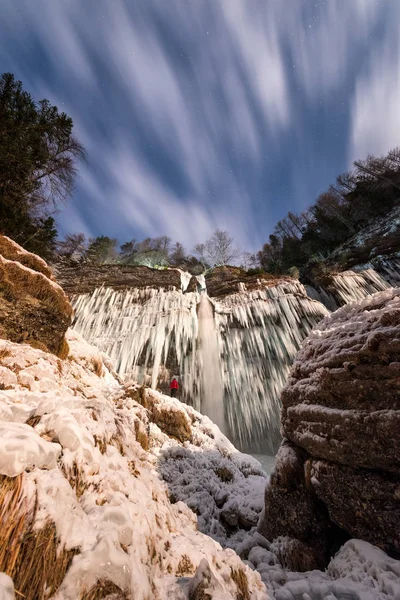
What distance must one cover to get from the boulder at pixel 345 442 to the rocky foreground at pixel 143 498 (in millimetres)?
19

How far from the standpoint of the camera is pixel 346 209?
96.7 feet

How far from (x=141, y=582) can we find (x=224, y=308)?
14226mm

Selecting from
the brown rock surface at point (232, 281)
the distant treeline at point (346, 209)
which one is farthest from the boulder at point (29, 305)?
the distant treeline at point (346, 209)

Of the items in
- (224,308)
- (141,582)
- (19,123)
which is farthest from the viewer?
(224,308)

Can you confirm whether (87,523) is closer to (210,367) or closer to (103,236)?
(210,367)

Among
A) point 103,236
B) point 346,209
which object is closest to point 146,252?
point 103,236

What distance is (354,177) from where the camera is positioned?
3181cm

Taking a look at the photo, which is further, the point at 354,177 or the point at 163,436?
the point at 354,177

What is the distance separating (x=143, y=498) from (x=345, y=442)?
2.29 m

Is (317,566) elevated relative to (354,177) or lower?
lower

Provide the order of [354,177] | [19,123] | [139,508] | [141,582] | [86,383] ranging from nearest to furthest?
[141,582] → [139,508] → [86,383] → [19,123] → [354,177]

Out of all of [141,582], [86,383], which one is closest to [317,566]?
[141,582]

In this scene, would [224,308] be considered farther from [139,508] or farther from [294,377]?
[139,508]

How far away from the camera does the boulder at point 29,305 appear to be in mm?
4695
